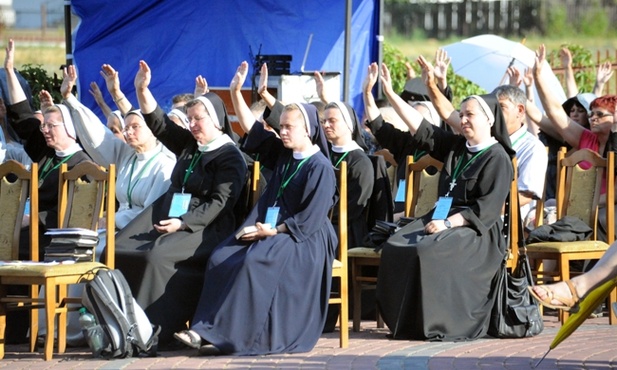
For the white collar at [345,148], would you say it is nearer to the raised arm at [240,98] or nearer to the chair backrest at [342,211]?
the raised arm at [240,98]

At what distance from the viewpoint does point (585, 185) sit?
10578 millimetres

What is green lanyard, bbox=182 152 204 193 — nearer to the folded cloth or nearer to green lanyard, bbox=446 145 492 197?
green lanyard, bbox=446 145 492 197

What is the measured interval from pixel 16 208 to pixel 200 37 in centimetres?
578

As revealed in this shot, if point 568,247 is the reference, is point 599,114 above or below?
above

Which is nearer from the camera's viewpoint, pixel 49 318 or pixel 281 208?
pixel 49 318

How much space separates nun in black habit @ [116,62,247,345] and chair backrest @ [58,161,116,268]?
0.30 metres

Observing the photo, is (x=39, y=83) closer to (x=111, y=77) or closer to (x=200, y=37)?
(x=200, y=37)

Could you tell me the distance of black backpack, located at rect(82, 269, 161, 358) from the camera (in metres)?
8.71

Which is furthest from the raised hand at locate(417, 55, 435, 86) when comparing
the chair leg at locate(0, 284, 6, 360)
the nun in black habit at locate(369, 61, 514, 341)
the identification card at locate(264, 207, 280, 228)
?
the chair leg at locate(0, 284, 6, 360)

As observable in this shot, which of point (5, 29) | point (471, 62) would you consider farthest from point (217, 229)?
point (5, 29)

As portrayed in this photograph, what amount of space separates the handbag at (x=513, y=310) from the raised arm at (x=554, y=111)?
81.6 inches

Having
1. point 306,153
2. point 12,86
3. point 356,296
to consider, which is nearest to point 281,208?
point 306,153

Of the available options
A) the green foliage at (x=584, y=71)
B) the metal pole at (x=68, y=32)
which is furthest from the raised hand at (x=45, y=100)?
the green foliage at (x=584, y=71)

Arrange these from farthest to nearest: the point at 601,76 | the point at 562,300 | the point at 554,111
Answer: the point at 601,76 < the point at 554,111 < the point at 562,300
